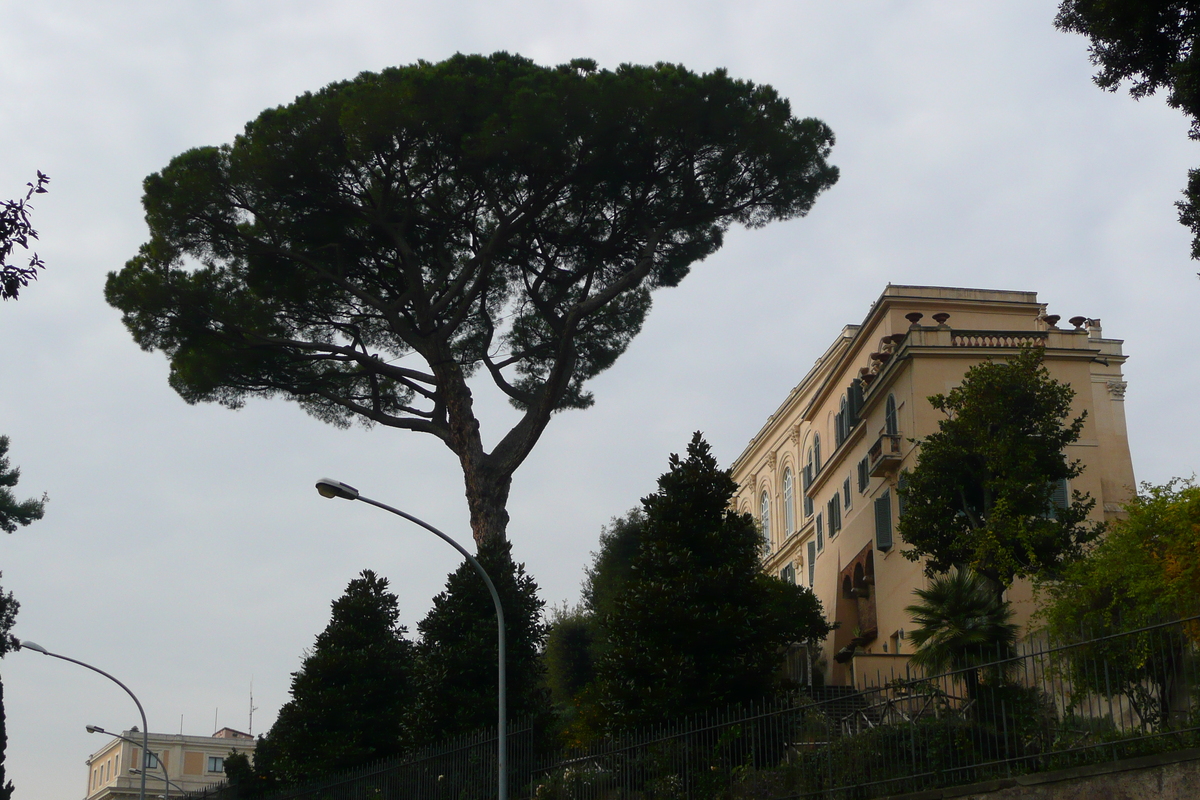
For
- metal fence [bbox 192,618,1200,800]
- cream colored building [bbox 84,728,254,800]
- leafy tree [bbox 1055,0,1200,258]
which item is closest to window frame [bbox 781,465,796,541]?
metal fence [bbox 192,618,1200,800]

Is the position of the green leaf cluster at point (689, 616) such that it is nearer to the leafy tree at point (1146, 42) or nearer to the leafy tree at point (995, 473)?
the leafy tree at point (995, 473)

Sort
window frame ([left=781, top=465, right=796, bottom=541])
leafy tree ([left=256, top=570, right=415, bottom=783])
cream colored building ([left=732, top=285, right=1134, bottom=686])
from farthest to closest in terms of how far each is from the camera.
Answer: window frame ([left=781, top=465, right=796, bottom=541]), cream colored building ([left=732, top=285, right=1134, bottom=686]), leafy tree ([left=256, top=570, right=415, bottom=783])

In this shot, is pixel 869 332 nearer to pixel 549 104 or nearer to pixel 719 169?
pixel 719 169

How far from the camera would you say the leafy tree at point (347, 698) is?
25.6m

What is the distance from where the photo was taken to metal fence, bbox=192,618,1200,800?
12.0 meters

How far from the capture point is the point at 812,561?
4450 centimetres

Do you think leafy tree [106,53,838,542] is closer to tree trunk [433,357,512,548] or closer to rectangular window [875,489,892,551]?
tree trunk [433,357,512,548]

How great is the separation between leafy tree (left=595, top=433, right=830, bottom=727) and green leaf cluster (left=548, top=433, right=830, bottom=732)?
0.01 metres

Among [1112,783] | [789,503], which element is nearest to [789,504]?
[789,503]

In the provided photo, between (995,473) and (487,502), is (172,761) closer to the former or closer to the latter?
(487,502)

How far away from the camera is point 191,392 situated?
2897 cm

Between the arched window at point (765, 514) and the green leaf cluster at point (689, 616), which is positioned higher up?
the arched window at point (765, 514)

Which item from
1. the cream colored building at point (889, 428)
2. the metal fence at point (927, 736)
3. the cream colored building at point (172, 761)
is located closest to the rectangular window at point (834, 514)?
the cream colored building at point (889, 428)

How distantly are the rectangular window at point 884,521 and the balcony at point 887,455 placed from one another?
77cm
